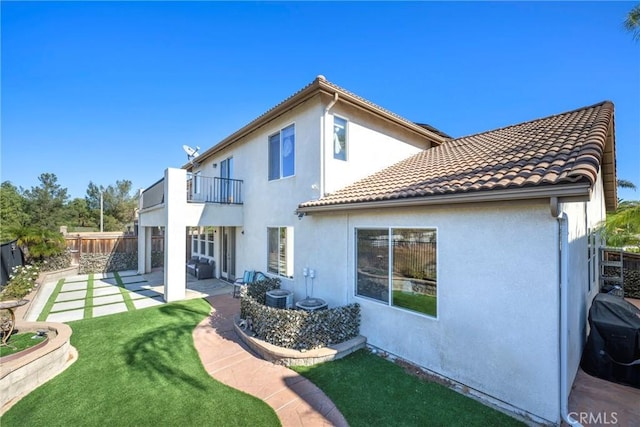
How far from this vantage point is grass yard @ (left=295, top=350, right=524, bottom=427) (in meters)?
4.54

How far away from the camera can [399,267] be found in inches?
269

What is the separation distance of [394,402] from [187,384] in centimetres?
427

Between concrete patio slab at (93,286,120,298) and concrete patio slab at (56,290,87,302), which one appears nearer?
concrete patio slab at (56,290,87,302)

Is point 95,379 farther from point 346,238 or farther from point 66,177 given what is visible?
point 66,177

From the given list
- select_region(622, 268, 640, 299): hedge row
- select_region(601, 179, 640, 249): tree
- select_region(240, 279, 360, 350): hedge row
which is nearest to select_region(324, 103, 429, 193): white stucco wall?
select_region(240, 279, 360, 350): hedge row

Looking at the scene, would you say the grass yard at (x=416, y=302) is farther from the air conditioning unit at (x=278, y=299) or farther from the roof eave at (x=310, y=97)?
the roof eave at (x=310, y=97)

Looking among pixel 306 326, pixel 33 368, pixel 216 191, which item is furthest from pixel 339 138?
pixel 33 368

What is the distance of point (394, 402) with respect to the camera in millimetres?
5016

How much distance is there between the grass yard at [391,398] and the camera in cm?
454

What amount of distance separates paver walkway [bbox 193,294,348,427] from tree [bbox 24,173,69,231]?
60361mm

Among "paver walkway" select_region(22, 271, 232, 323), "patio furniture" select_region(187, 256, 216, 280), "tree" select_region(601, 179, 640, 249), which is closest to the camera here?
"tree" select_region(601, 179, 640, 249)

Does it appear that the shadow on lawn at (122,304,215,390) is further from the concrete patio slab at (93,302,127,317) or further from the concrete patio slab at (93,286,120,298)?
the concrete patio slab at (93,286,120,298)

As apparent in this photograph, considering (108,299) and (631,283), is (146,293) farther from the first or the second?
(631,283)

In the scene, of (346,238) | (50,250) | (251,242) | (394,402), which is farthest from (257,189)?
(50,250)
